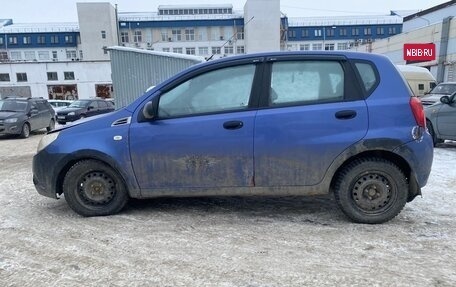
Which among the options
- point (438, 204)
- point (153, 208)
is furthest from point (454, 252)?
point (153, 208)

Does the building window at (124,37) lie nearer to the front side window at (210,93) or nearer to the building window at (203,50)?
the building window at (203,50)

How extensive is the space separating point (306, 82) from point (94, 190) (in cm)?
265

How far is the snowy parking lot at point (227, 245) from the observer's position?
2.96 m

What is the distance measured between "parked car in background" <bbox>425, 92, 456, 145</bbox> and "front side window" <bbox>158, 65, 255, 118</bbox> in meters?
6.44

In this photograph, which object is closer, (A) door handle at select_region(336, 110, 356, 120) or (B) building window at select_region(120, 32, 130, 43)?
(A) door handle at select_region(336, 110, 356, 120)

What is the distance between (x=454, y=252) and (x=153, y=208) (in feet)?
10.4

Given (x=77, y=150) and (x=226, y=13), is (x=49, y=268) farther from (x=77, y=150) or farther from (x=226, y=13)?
(x=226, y=13)

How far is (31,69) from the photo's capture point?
4462 cm

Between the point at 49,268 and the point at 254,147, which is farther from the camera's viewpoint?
the point at 254,147

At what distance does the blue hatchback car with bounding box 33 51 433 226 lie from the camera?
382 cm

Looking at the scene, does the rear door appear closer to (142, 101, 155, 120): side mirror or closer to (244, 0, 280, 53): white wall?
(142, 101, 155, 120): side mirror

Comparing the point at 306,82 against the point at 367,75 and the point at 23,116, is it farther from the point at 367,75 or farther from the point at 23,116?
the point at 23,116

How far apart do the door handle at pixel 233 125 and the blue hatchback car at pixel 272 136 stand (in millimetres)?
10

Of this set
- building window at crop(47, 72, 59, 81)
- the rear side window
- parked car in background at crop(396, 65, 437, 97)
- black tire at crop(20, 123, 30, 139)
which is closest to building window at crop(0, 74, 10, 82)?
building window at crop(47, 72, 59, 81)
